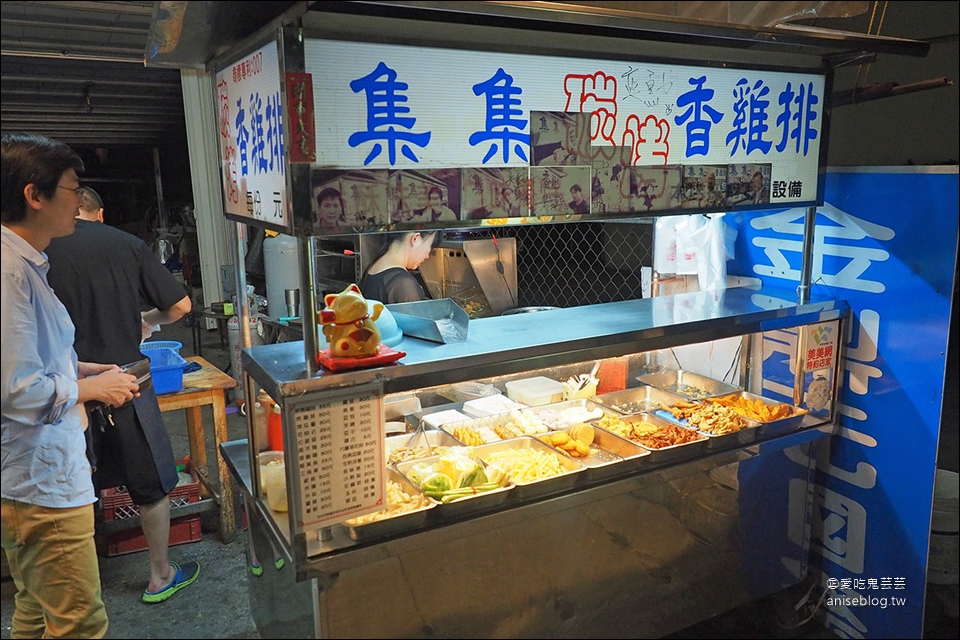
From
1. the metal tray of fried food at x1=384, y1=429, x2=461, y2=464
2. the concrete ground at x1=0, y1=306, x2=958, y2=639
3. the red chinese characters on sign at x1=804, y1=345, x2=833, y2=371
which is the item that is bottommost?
the concrete ground at x1=0, y1=306, x2=958, y2=639

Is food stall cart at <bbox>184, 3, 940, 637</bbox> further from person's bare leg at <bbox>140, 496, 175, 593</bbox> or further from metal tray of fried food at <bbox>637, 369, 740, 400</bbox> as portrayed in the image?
person's bare leg at <bbox>140, 496, 175, 593</bbox>

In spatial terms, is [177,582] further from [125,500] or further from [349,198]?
[349,198]

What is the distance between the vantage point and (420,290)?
4.18 m

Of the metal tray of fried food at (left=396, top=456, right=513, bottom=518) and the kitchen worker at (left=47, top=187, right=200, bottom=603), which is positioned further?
the kitchen worker at (left=47, top=187, right=200, bottom=603)

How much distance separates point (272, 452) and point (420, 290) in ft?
5.90

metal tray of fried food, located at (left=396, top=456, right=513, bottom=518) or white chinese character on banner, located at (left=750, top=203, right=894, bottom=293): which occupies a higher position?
white chinese character on banner, located at (left=750, top=203, right=894, bottom=293)

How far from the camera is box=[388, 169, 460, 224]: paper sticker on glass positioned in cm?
218

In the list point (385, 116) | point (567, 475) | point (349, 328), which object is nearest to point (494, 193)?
point (385, 116)

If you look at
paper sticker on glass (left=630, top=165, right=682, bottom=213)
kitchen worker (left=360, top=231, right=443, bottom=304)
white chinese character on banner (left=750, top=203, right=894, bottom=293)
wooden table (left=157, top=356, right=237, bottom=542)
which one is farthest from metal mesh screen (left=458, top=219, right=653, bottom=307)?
paper sticker on glass (left=630, top=165, right=682, bottom=213)

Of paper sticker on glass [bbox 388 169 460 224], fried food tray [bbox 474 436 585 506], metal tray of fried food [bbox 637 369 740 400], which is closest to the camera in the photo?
paper sticker on glass [bbox 388 169 460 224]

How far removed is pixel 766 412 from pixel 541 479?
135 centimetres

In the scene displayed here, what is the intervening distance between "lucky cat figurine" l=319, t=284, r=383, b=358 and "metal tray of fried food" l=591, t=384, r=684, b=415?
58.2 inches

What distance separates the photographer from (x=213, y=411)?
13.3 feet

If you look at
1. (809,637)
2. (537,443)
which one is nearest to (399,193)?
(537,443)
